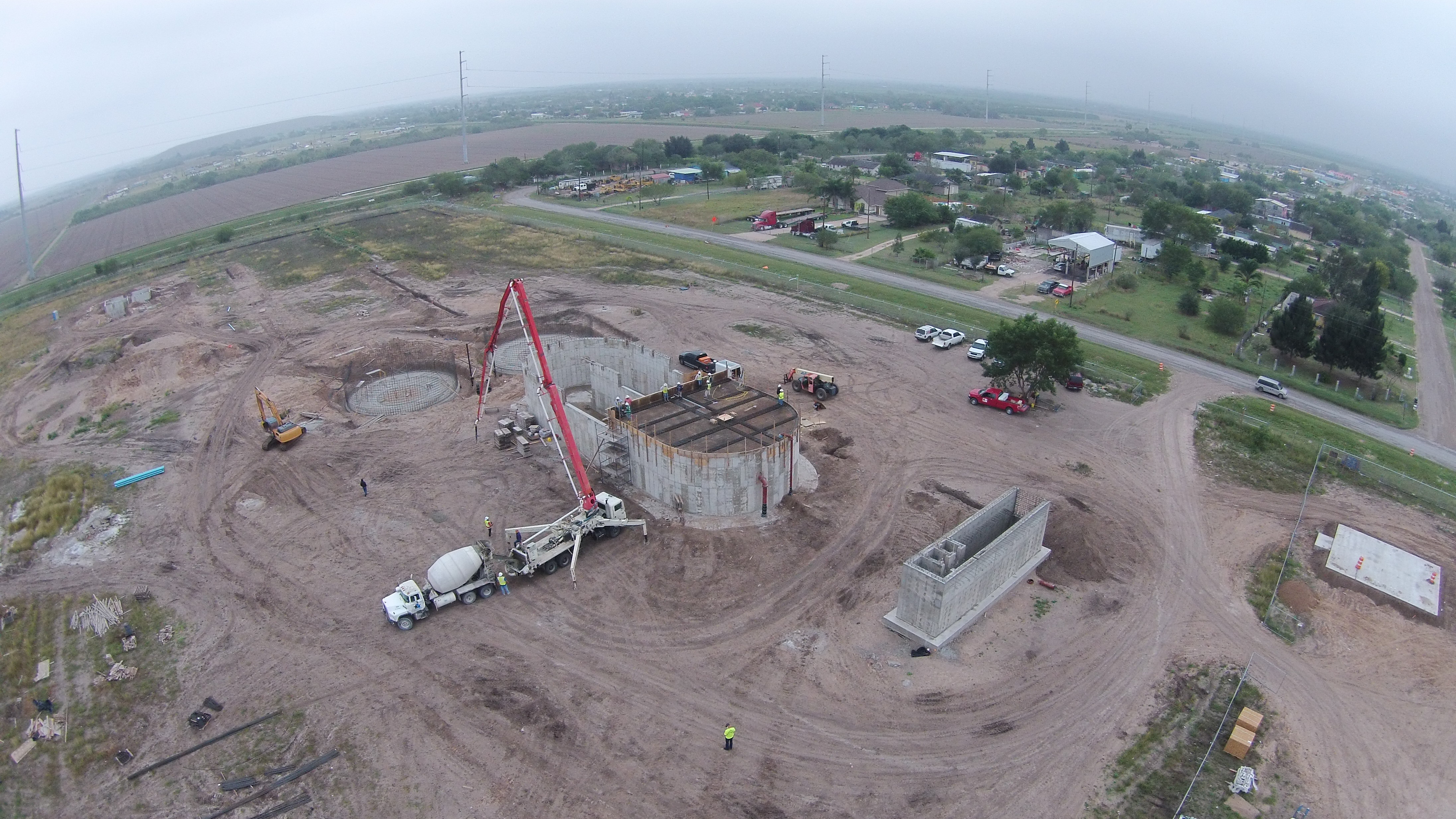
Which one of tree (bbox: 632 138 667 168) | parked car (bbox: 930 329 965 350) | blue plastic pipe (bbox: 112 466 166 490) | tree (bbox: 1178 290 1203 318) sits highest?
tree (bbox: 632 138 667 168)

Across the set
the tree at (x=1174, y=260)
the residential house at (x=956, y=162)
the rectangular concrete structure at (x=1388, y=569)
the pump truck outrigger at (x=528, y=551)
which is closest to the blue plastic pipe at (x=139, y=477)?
the pump truck outrigger at (x=528, y=551)

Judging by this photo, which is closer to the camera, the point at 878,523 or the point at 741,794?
the point at 741,794

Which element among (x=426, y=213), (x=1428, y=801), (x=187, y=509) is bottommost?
(x=1428, y=801)

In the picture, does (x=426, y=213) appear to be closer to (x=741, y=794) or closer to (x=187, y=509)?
(x=187, y=509)

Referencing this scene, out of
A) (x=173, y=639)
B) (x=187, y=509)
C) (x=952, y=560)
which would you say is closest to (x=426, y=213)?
(x=187, y=509)

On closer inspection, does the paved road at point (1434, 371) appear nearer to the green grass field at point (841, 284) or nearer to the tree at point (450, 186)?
the green grass field at point (841, 284)

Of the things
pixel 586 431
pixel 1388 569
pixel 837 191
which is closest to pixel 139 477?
pixel 586 431

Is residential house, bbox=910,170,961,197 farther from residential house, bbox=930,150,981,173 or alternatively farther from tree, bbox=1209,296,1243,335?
tree, bbox=1209,296,1243,335

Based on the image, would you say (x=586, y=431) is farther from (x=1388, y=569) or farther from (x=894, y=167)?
(x=894, y=167)

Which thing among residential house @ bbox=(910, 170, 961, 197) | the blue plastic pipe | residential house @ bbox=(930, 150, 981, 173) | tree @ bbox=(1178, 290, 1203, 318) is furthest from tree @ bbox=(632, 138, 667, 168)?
the blue plastic pipe
